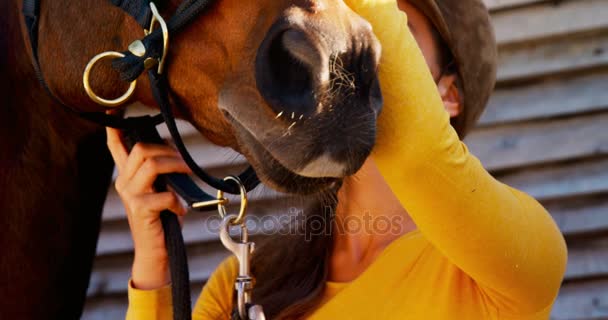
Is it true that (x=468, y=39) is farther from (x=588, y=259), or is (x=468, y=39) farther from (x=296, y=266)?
(x=588, y=259)

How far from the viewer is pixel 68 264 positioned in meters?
1.86

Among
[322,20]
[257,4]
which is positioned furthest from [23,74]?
[322,20]

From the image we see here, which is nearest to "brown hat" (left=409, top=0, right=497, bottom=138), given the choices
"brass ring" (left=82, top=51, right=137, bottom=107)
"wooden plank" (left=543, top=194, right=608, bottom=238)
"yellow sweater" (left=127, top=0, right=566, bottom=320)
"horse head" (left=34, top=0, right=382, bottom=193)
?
"yellow sweater" (left=127, top=0, right=566, bottom=320)

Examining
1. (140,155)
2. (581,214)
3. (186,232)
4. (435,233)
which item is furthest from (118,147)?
(581,214)

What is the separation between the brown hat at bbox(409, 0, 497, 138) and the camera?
1.78 m

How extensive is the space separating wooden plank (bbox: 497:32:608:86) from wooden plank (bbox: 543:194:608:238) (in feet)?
1.71

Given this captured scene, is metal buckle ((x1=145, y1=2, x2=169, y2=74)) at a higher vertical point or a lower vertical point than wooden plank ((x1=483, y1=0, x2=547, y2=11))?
higher

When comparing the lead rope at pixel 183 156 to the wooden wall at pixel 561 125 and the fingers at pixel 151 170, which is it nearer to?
the fingers at pixel 151 170

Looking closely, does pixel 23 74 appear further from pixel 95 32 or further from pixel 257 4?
pixel 257 4

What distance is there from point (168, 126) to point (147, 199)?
0.66ft

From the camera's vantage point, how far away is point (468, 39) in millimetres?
1811

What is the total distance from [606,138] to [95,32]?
2215mm

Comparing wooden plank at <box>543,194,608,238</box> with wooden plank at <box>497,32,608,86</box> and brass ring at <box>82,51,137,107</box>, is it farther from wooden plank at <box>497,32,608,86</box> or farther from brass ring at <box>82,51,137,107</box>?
brass ring at <box>82,51,137,107</box>

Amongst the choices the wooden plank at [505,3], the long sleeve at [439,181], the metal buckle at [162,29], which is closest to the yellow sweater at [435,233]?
the long sleeve at [439,181]
